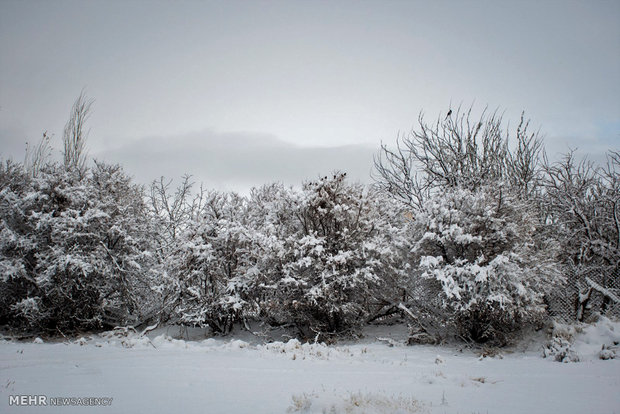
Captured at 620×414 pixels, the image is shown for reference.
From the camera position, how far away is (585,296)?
9.91 m

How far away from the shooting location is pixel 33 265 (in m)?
12.8

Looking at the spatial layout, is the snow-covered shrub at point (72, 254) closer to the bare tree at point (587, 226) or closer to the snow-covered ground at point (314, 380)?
the snow-covered ground at point (314, 380)

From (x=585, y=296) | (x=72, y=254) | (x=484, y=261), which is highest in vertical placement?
(x=484, y=261)

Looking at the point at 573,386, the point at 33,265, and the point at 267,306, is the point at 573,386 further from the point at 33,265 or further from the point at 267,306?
the point at 33,265

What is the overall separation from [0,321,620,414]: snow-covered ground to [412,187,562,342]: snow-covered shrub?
0.93 metres

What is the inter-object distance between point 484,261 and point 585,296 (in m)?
3.18

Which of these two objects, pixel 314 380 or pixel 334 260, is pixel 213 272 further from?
pixel 314 380

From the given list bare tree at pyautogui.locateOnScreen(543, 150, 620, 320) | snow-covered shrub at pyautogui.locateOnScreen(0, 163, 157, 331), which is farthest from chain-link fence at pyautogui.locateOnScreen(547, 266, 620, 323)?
snow-covered shrub at pyautogui.locateOnScreen(0, 163, 157, 331)

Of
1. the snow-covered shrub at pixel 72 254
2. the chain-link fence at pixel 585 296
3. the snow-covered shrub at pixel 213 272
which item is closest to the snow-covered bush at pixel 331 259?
the snow-covered shrub at pixel 213 272

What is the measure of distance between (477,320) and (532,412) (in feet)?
18.2

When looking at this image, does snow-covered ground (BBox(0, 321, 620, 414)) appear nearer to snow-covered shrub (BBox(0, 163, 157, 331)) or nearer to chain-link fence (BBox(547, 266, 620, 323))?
chain-link fence (BBox(547, 266, 620, 323))

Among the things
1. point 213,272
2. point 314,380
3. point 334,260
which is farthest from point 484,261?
point 213,272

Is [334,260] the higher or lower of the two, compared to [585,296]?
higher

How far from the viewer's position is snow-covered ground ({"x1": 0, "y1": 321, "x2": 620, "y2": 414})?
14.1ft
